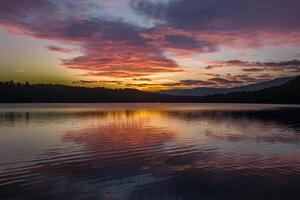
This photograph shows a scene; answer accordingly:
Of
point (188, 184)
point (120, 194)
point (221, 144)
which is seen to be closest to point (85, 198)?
point (120, 194)

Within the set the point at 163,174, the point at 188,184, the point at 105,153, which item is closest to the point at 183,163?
the point at 163,174

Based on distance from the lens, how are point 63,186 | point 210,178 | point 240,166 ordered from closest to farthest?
point 63,186
point 210,178
point 240,166

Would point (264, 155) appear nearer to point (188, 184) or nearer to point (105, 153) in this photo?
point (188, 184)

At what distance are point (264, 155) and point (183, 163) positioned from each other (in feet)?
33.6

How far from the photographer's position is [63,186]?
20297mm

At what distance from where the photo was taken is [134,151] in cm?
3475

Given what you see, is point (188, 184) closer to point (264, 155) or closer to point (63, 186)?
point (63, 186)

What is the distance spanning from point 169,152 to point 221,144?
9.75m

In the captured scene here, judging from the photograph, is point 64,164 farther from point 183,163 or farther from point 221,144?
point 221,144

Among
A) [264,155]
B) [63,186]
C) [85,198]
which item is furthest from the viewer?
[264,155]

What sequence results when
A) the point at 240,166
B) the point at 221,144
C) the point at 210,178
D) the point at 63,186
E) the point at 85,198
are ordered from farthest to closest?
the point at 221,144 → the point at 240,166 → the point at 210,178 → the point at 63,186 → the point at 85,198

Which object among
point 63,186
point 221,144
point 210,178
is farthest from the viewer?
point 221,144

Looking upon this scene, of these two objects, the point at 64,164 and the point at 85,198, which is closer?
the point at 85,198

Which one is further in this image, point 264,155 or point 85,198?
point 264,155
